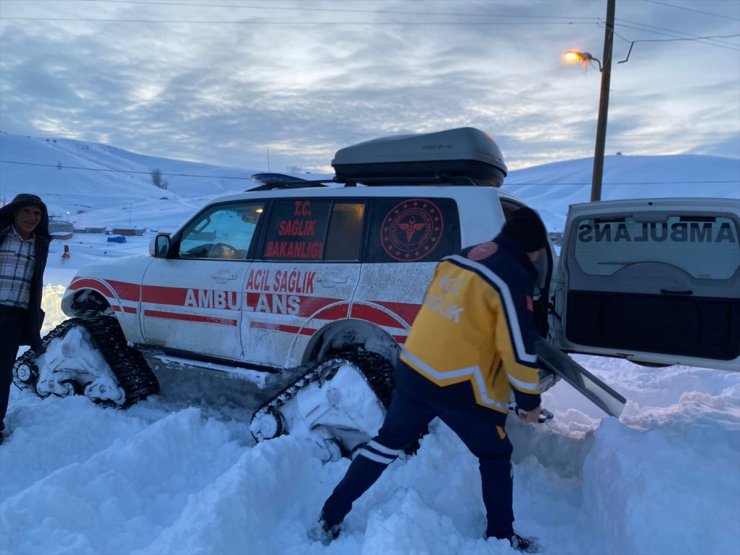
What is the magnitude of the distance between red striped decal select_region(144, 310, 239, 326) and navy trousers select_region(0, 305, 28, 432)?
0.97 m

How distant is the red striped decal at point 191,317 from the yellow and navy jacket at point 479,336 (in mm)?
2110

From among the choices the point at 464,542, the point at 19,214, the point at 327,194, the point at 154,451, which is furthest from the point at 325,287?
the point at 19,214

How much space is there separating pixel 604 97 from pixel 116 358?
449 inches

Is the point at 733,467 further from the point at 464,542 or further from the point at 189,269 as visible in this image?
the point at 189,269

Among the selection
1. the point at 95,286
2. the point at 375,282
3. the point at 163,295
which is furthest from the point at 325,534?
the point at 95,286

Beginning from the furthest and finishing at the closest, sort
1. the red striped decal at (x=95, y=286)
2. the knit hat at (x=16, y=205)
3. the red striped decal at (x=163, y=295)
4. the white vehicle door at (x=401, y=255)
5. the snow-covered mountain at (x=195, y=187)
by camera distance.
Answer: the snow-covered mountain at (x=195, y=187) < the red striped decal at (x=95, y=286) < the red striped decal at (x=163, y=295) < the knit hat at (x=16, y=205) < the white vehicle door at (x=401, y=255)

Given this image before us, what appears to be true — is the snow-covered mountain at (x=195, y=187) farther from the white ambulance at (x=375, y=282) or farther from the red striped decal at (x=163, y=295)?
the red striped decal at (x=163, y=295)

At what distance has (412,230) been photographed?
12.7 feet

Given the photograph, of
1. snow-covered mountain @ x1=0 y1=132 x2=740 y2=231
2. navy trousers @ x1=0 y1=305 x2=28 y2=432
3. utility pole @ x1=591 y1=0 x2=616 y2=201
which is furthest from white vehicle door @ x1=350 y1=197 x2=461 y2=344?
snow-covered mountain @ x1=0 y1=132 x2=740 y2=231

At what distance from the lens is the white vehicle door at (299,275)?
4.05 meters

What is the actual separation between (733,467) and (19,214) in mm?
4946

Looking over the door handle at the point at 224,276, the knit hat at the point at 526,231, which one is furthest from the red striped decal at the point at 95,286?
the knit hat at the point at 526,231

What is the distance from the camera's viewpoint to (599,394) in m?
3.39

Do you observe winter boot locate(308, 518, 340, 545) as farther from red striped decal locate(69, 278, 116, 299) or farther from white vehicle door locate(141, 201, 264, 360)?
red striped decal locate(69, 278, 116, 299)
